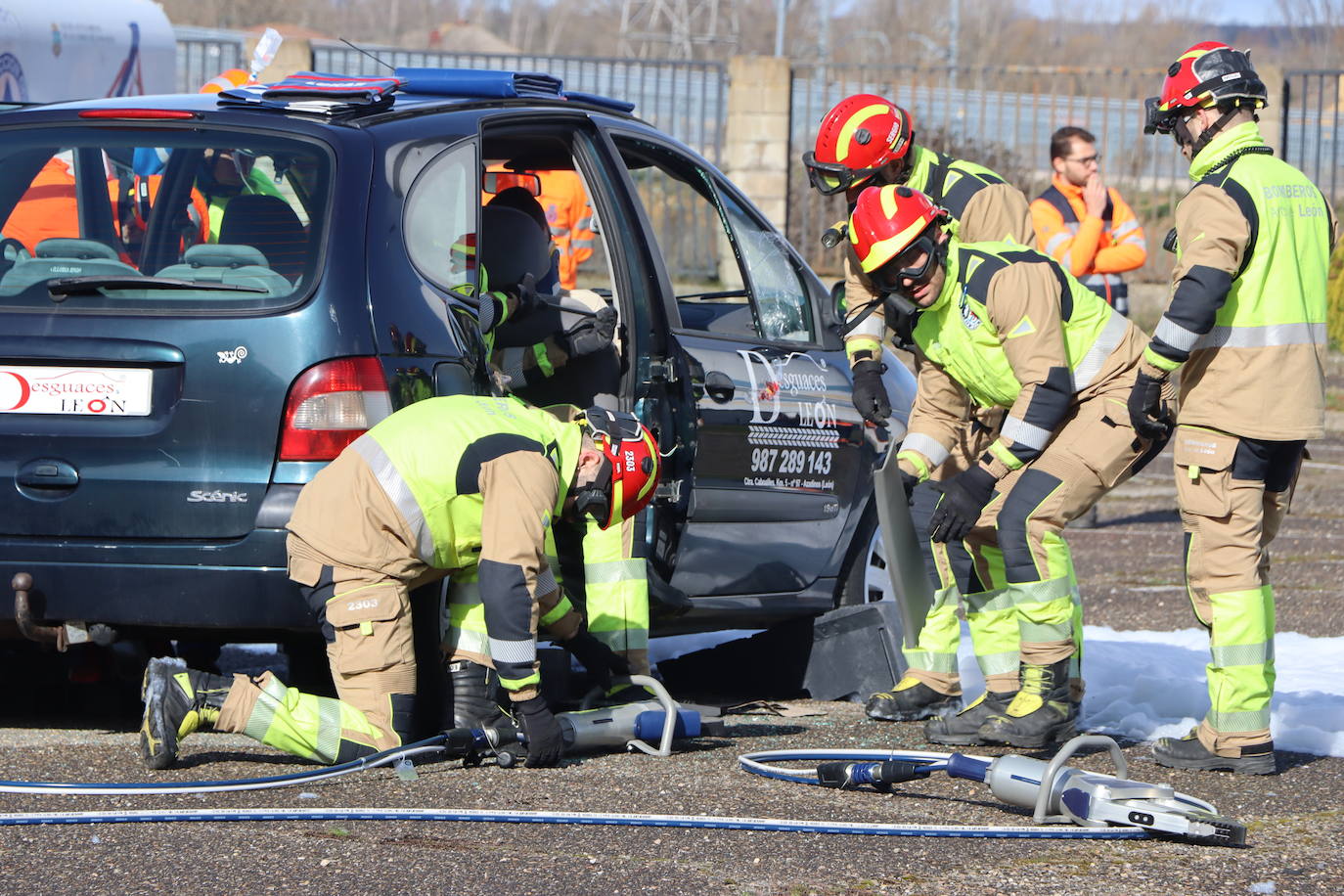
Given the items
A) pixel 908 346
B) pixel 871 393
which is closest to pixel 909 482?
pixel 871 393

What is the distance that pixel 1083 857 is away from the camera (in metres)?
4.01

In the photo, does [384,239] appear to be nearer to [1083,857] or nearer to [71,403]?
[71,403]

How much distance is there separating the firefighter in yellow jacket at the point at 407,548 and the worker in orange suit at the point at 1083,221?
5075mm

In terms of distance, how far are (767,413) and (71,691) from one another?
237 centimetres

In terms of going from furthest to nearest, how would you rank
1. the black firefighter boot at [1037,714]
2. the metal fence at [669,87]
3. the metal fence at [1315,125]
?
the metal fence at [669,87] → the metal fence at [1315,125] → the black firefighter boot at [1037,714]

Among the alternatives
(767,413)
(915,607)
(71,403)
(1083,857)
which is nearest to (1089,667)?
(915,607)

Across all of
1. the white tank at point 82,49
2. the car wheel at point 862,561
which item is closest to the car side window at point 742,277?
the car wheel at point 862,561

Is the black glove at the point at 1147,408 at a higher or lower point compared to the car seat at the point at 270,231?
lower

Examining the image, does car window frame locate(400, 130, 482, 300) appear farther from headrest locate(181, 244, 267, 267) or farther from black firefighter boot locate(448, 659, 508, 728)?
black firefighter boot locate(448, 659, 508, 728)

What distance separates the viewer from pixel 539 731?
182 inches

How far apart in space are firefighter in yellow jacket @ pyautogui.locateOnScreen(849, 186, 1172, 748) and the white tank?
641cm

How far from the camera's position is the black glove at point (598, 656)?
5.27 m

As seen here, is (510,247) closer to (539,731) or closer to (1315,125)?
(539,731)

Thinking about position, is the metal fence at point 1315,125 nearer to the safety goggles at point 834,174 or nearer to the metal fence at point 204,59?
the metal fence at point 204,59
